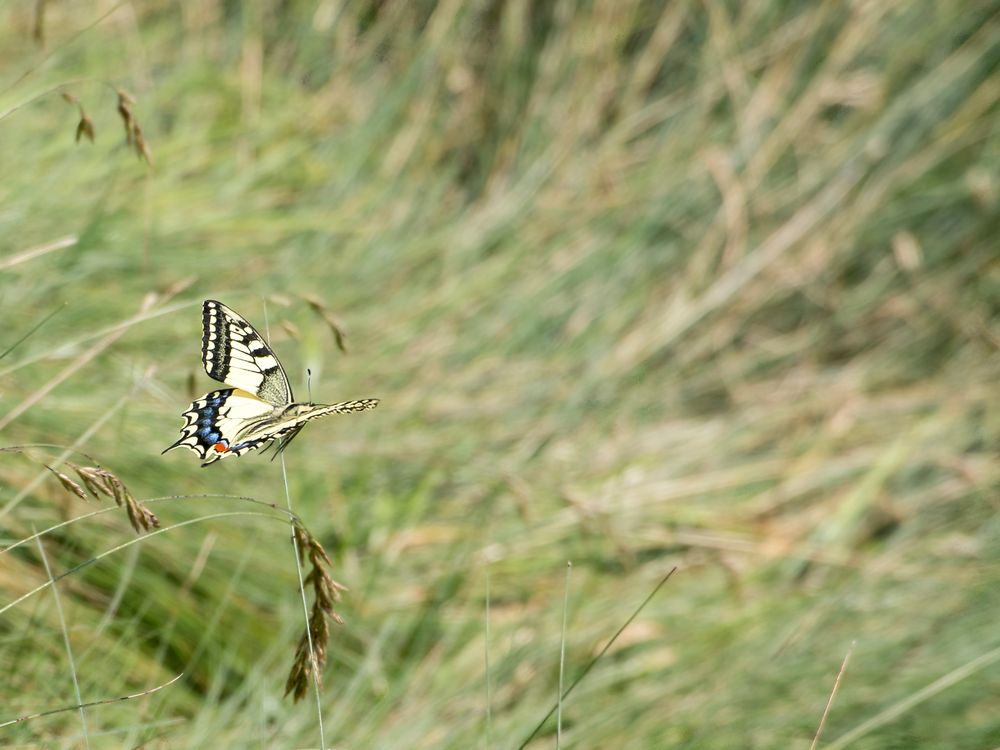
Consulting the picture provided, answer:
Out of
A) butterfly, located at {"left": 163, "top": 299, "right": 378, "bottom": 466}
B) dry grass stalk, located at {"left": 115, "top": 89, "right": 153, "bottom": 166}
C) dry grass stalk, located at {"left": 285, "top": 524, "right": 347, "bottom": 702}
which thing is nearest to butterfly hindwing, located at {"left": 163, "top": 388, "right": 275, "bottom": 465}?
butterfly, located at {"left": 163, "top": 299, "right": 378, "bottom": 466}

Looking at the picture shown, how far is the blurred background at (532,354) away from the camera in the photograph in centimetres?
162

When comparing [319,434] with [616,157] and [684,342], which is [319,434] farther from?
[616,157]

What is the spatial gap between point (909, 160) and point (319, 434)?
65.1 inches

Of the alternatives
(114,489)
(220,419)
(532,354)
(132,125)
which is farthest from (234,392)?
(532,354)

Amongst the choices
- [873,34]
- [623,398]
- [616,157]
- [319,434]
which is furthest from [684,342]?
[319,434]

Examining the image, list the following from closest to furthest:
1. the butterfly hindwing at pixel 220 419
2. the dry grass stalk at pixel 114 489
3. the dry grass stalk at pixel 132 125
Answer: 1. the dry grass stalk at pixel 114 489
2. the butterfly hindwing at pixel 220 419
3. the dry grass stalk at pixel 132 125

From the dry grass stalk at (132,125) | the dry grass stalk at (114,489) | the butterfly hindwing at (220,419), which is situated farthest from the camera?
the dry grass stalk at (132,125)

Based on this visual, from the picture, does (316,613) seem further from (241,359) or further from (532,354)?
(532,354)

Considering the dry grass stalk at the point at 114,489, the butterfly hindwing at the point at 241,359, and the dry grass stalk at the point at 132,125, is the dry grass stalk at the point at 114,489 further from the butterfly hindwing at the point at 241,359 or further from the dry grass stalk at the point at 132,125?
the dry grass stalk at the point at 132,125

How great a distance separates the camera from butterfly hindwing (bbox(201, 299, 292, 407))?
1062 mm

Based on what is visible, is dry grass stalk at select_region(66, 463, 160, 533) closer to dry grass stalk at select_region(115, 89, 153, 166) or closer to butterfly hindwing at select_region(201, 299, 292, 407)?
butterfly hindwing at select_region(201, 299, 292, 407)

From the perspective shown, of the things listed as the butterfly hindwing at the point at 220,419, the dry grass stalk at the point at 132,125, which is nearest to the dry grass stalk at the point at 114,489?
the butterfly hindwing at the point at 220,419

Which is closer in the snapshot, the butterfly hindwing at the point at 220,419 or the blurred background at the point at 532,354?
the butterfly hindwing at the point at 220,419

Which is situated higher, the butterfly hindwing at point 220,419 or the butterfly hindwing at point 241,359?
the butterfly hindwing at point 241,359
